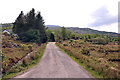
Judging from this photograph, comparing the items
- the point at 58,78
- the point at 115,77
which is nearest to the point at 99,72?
the point at 115,77

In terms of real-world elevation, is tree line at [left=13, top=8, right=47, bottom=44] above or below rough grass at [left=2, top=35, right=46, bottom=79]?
above

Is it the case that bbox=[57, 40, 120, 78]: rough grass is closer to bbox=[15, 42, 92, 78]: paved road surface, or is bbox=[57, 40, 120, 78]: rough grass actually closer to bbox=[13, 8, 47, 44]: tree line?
bbox=[15, 42, 92, 78]: paved road surface

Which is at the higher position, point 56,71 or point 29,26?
point 29,26

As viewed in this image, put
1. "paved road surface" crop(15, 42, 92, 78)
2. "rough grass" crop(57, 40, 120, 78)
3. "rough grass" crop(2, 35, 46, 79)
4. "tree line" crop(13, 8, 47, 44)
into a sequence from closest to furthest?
"rough grass" crop(57, 40, 120, 78), "paved road surface" crop(15, 42, 92, 78), "rough grass" crop(2, 35, 46, 79), "tree line" crop(13, 8, 47, 44)

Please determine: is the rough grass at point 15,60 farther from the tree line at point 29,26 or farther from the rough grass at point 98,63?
the tree line at point 29,26

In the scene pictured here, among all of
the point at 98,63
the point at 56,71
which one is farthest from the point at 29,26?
the point at 56,71

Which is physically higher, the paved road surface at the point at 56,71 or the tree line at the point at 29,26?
the tree line at the point at 29,26

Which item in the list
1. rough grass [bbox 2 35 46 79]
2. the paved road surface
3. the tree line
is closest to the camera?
the paved road surface

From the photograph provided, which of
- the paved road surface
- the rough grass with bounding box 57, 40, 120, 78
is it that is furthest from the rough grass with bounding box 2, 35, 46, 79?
the rough grass with bounding box 57, 40, 120, 78

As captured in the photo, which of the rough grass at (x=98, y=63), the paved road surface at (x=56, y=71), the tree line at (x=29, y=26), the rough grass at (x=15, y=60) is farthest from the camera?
the tree line at (x=29, y=26)

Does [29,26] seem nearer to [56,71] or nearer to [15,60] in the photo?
[15,60]

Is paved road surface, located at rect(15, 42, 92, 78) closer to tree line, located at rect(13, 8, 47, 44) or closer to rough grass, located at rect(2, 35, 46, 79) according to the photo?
rough grass, located at rect(2, 35, 46, 79)

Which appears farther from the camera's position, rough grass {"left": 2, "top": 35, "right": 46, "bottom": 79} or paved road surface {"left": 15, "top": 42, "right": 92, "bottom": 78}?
rough grass {"left": 2, "top": 35, "right": 46, "bottom": 79}

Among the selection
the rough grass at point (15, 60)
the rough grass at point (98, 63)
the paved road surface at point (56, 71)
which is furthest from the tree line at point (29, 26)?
the paved road surface at point (56, 71)
